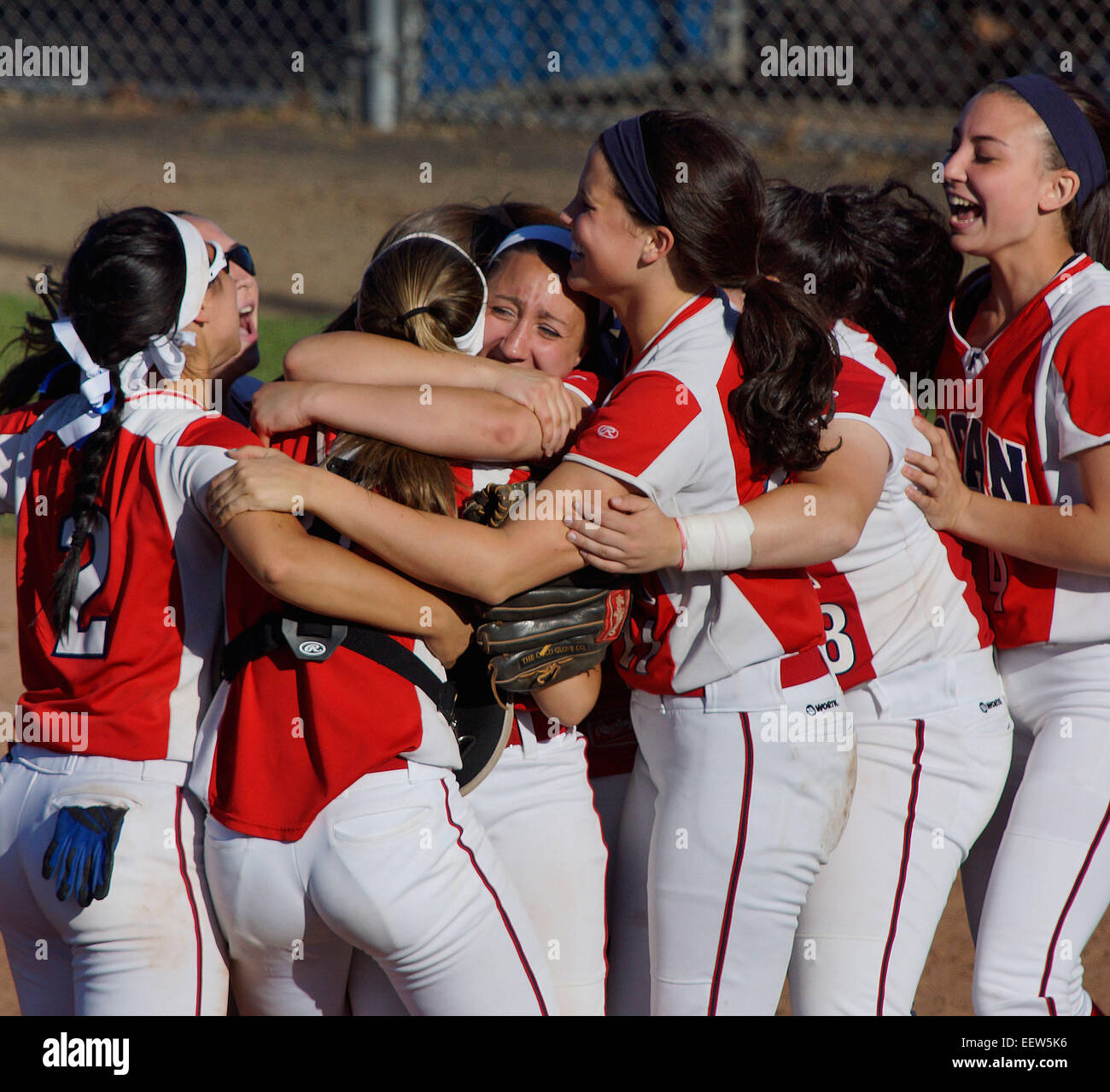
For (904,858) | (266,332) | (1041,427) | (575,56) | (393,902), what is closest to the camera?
(393,902)

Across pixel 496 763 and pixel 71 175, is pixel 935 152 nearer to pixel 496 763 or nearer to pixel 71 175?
pixel 71 175

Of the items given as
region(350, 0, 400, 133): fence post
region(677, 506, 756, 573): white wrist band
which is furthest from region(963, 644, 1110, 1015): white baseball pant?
region(350, 0, 400, 133): fence post

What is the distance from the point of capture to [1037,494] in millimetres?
2619

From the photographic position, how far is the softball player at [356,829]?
2.01 m

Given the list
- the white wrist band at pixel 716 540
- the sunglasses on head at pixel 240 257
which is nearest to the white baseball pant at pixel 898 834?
the white wrist band at pixel 716 540

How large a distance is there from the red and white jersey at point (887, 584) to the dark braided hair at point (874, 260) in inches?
5.8

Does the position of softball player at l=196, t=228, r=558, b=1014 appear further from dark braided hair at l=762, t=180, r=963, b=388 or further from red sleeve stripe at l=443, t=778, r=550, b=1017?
dark braided hair at l=762, t=180, r=963, b=388

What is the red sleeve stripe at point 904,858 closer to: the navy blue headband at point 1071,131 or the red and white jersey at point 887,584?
the red and white jersey at point 887,584

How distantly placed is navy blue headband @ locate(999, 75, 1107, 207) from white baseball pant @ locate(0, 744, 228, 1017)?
6.94 feet

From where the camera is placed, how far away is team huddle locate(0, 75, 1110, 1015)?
6.75 feet

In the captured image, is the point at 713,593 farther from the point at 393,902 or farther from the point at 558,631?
the point at 393,902

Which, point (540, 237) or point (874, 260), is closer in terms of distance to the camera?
point (540, 237)

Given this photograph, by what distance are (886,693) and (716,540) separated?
0.61 meters

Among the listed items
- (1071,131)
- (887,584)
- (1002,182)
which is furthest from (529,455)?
(1071,131)
